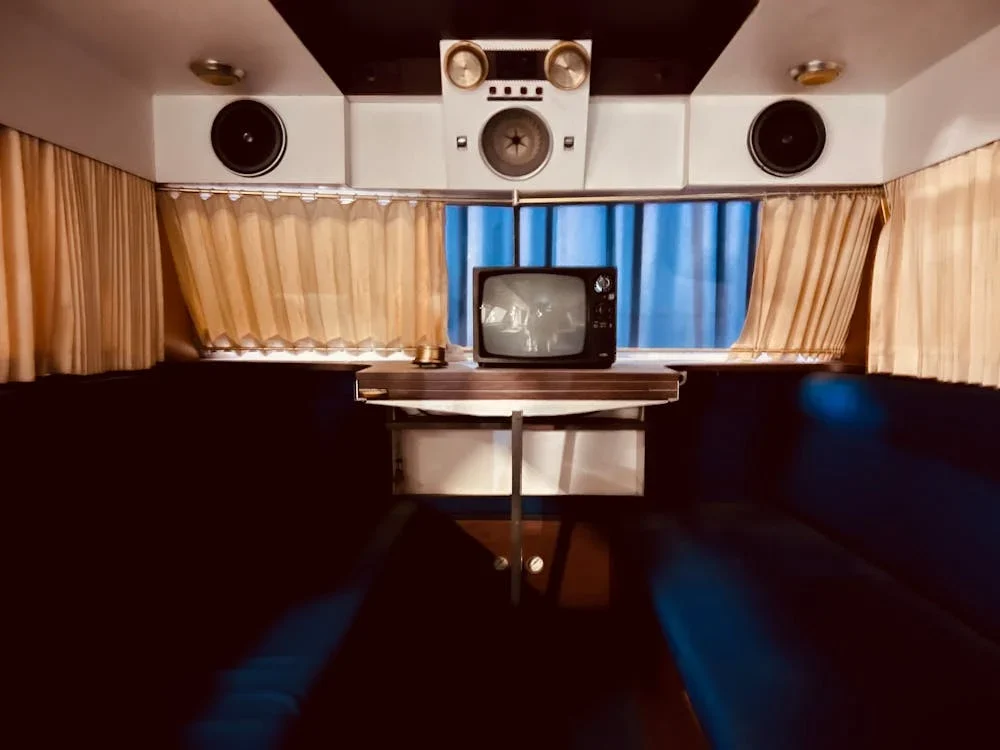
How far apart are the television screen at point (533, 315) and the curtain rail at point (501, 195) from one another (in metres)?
0.56

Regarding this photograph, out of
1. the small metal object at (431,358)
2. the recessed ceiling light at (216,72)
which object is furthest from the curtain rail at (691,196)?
the recessed ceiling light at (216,72)

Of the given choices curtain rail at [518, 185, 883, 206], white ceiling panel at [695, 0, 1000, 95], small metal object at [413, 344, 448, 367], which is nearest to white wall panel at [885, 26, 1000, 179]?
white ceiling panel at [695, 0, 1000, 95]

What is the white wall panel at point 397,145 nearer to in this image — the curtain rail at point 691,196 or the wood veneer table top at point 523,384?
the curtain rail at point 691,196

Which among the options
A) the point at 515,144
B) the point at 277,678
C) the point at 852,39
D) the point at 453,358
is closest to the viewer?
the point at 277,678

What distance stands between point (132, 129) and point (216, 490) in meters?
1.48

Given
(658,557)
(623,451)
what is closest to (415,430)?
(623,451)

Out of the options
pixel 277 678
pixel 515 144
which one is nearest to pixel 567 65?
pixel 515 144

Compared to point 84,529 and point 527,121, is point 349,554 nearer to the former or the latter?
point 84,529

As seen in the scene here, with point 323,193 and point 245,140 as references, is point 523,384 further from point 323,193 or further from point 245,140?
point 245,140

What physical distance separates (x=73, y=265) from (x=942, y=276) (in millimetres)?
2977

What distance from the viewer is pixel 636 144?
2391 mm

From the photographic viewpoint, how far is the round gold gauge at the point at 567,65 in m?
2.07

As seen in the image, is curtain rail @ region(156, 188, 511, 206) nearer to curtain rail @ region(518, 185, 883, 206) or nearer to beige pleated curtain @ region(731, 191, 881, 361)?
curtain rail @ region(518, 185, 883, 206)

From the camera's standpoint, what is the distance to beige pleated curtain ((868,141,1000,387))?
1.77m
